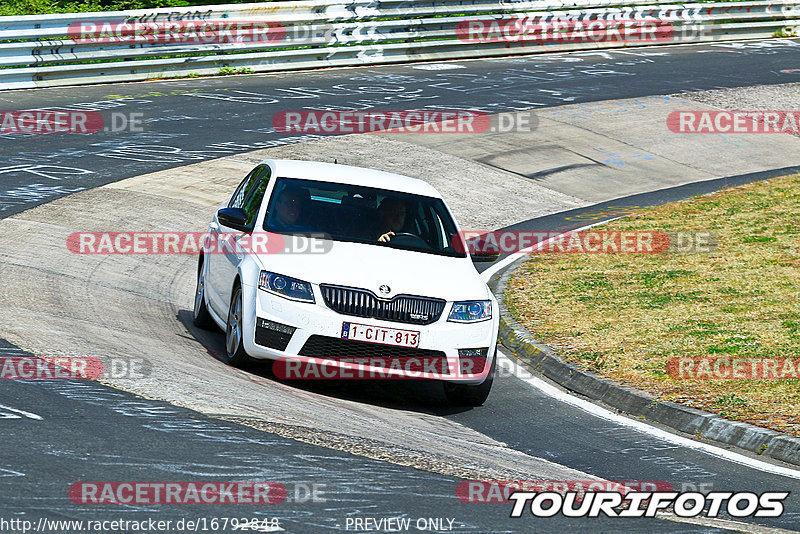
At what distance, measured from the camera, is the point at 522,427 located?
8484mm

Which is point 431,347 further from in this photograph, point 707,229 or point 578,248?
point 707,229

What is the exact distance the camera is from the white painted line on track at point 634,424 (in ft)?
24.8

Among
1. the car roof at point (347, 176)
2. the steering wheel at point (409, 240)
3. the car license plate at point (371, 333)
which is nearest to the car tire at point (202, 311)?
the car roof at point (347, 176)

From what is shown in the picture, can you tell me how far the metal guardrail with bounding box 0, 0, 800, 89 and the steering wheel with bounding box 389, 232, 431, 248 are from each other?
13.9 meters

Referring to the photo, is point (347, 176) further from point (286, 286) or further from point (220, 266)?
point (286, 286)

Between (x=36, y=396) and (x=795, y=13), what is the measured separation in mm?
30861

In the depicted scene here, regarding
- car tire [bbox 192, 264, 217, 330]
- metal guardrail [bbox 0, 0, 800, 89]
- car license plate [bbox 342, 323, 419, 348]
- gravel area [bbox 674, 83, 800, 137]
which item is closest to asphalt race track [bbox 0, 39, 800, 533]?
car tire [bbox 192, 264, 217, 330]

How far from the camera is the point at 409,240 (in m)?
9.36

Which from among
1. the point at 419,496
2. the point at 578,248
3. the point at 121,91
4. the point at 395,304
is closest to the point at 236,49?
the point at 121,91

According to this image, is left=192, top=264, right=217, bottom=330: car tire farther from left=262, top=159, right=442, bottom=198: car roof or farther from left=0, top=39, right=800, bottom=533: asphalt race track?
left=262, top=159, right=442, bottom=198: car roof

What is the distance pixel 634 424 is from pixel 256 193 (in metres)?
3.78

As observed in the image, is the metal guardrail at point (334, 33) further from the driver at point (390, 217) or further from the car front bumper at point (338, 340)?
the car front bumper at point (338, 340)

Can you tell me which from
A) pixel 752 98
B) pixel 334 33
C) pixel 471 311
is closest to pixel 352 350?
pixel 471 311

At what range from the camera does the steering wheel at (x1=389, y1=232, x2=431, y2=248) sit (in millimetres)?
9305
